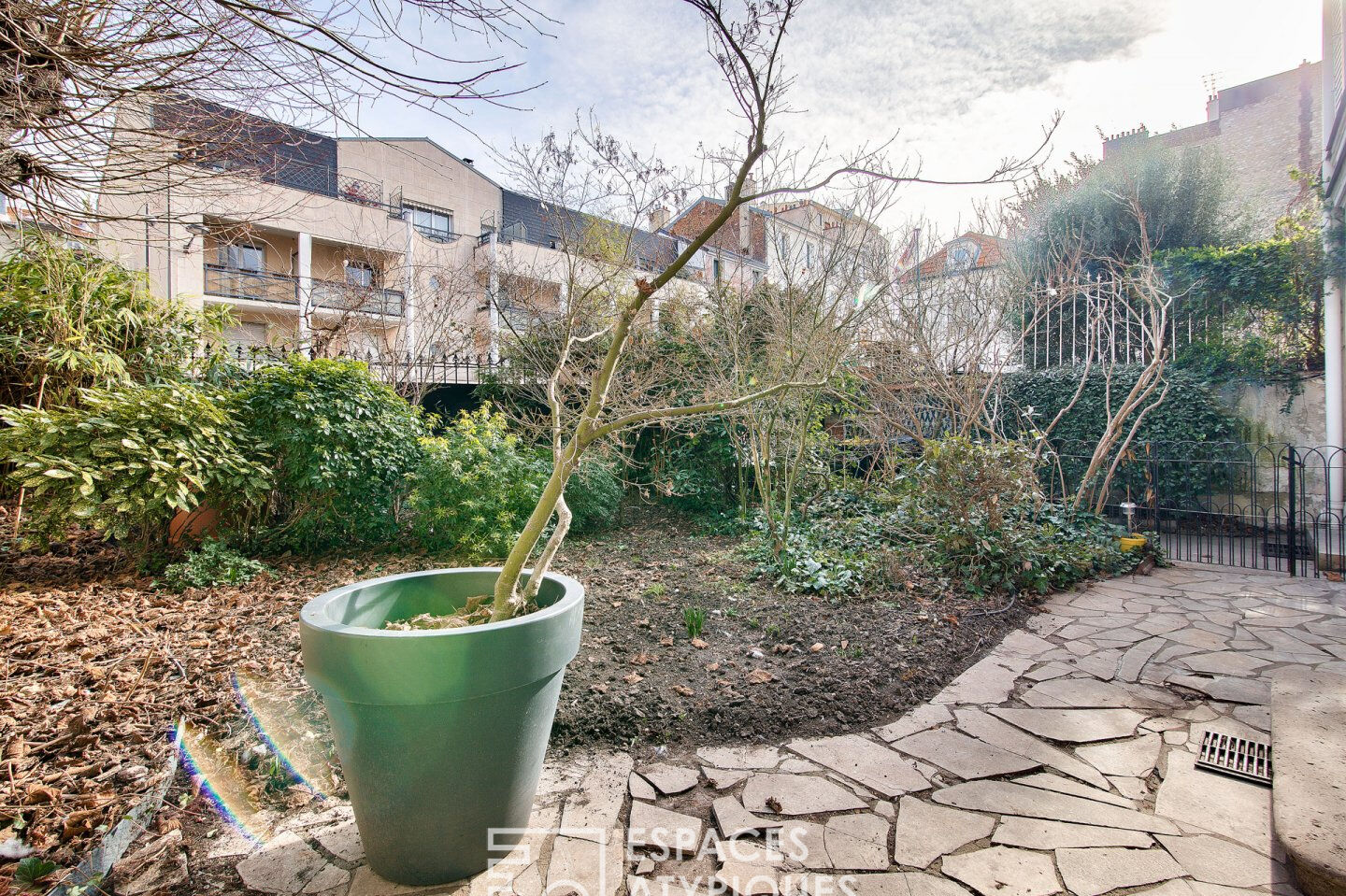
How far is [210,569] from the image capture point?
4.03 m

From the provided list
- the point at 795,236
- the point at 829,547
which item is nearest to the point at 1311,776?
the point at 829,547

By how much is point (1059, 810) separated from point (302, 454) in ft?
15.8

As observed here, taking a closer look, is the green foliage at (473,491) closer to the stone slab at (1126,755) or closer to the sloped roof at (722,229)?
the sloped roof at (722,229)

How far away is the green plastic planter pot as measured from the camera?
58.0 inches

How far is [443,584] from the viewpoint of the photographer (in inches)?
84.2

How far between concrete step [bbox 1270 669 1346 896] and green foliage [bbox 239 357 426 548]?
16.8ft

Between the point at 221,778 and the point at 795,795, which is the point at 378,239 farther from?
the point at 795,795

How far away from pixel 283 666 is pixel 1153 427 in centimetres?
913

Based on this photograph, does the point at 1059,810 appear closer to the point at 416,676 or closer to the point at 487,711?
the point at 487,711

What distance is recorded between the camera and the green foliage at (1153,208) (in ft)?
28.7

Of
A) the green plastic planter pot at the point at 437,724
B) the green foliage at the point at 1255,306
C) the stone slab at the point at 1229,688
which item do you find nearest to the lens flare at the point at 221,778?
the green plastic planter pot at the point at 437,724

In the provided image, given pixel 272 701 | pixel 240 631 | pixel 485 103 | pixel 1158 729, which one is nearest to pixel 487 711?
pixel 272 701

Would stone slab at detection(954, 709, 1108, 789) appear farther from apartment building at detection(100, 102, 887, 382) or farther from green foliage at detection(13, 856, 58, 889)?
apartment building at detection(100, 102, 887, 382)

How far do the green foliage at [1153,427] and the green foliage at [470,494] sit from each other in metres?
5.74
